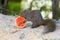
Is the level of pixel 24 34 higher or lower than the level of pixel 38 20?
lower

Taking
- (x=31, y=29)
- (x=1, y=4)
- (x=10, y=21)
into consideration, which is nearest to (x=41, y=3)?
(x=1, y=4)

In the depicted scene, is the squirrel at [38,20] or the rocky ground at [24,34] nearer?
the rocky ground at [24,34]

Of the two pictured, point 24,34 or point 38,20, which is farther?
point 38,20

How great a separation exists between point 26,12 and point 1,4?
3906mm

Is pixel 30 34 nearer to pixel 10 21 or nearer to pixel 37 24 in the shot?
pixel 37 24

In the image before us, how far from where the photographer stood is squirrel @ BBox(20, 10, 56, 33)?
14.6ft

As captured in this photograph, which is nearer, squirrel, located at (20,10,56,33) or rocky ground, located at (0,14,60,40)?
rocky ground, located at (0,14,60,40)

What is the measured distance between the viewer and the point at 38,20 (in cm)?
471

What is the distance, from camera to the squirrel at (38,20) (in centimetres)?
445

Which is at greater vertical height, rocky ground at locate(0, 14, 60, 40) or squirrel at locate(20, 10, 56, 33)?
squirrel at locate(20, 10, 56, 33)

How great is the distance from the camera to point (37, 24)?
4.73 m

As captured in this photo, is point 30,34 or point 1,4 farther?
point 1,4

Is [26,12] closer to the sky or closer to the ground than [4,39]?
closer to the sky

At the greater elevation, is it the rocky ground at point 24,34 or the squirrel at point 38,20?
the squirrel at point 38,20
